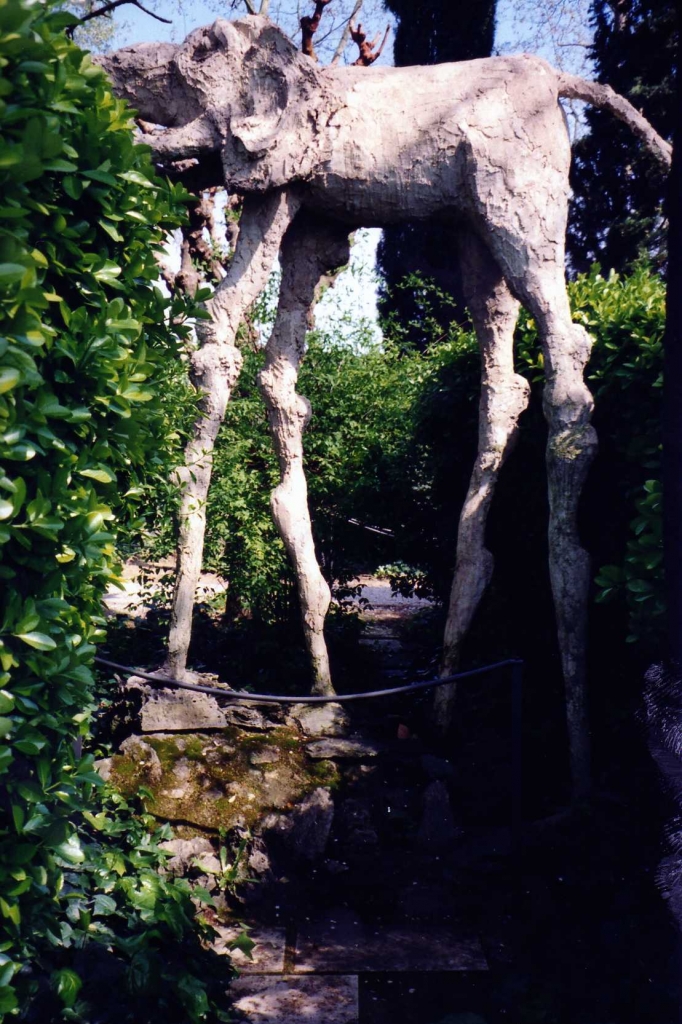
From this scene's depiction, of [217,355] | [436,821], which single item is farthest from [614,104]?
[436,821]

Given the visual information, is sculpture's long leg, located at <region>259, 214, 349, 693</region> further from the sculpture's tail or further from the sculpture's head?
the sculpture's tail

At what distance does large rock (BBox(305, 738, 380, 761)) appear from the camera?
4.25 meters

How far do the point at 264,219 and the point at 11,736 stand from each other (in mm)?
2996

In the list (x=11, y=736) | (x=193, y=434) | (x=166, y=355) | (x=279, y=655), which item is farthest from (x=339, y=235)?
(x=11, y=736)

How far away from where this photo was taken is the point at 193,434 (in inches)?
172

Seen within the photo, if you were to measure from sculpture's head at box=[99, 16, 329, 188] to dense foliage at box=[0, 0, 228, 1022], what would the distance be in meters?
1.65

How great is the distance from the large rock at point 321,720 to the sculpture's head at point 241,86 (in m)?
2.58

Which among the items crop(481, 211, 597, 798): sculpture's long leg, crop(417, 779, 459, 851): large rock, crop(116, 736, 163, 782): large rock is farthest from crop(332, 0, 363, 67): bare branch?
crop(417, 779, 459, 851): large rock

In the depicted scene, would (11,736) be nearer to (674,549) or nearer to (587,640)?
(674,549)

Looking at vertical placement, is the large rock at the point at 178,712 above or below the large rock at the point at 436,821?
above

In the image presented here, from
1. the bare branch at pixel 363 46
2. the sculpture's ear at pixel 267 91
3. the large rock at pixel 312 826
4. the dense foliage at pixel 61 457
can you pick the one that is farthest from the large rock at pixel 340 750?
the bare branch at pixel 363 46

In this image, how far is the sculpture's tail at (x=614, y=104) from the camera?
445 centimetres

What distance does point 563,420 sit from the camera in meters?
4.13

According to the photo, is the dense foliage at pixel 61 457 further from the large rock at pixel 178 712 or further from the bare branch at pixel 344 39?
the bare branch at pixel 344 39
